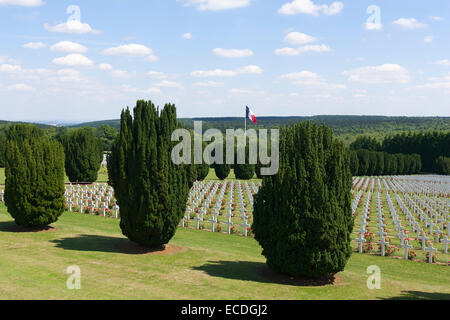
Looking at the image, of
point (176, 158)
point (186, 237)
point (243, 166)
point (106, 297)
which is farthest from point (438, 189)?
point (106, 297)

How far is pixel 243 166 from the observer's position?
4878 cm

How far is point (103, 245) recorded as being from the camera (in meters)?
12.8

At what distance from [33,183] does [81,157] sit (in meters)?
22.9

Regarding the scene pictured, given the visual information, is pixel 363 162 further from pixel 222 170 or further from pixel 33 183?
pixel 33 183

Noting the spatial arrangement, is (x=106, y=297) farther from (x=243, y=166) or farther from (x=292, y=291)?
(x=243, y=166)

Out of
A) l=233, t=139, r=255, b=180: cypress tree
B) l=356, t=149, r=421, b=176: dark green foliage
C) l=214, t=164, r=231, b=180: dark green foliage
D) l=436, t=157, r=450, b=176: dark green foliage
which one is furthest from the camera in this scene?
l=436, t=157, r=450, b=176: dark green foliage

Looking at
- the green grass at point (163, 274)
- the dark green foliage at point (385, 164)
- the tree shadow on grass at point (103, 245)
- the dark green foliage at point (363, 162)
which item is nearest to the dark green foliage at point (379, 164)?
the dark green foliage at point (385, 164)

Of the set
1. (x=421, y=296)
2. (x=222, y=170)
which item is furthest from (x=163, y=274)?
(x=222, y=170)

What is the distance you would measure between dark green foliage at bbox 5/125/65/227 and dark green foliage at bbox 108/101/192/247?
142 inches

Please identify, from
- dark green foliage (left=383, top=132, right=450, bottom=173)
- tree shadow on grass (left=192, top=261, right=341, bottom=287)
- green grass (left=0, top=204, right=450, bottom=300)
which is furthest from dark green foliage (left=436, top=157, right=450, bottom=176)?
tree shadow on grass (left=192, top=261, right=341, bottom=287)

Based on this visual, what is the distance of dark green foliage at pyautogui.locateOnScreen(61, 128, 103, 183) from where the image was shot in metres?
36.3

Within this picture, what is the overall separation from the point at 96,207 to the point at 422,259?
53.8ft

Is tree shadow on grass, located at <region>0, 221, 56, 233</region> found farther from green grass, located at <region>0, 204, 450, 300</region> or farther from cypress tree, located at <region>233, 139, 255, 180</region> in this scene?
cypress tree, located at <region>233, 139, 255, 180</region>

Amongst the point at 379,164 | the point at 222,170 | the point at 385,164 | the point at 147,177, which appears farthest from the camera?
the point at 385,164
